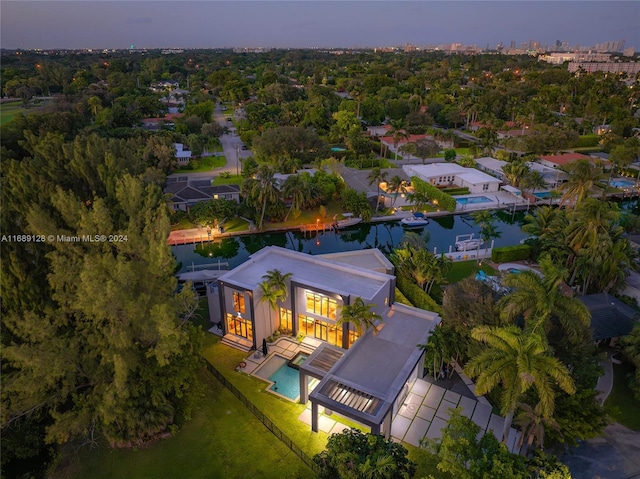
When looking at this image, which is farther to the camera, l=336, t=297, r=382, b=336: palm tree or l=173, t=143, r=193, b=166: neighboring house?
l=173, t=143, r=193, b=166: neighboring house

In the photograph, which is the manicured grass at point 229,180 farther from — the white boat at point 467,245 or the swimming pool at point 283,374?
the swimming pool at point 283,374

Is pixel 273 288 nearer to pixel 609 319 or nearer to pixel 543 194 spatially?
pixel 609 319

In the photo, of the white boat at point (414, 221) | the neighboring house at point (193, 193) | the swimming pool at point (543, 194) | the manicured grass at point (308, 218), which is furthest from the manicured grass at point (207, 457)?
the swimming pool at point (543, 194)

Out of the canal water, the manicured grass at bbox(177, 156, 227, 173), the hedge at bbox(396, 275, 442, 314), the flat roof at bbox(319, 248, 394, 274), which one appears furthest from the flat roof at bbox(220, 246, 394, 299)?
the manicured grass at bbox(177, 156, 227, 173)

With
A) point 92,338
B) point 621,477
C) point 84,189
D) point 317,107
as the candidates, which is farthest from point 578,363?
point 317,107

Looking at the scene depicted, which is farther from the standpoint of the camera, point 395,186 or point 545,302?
point 395,186

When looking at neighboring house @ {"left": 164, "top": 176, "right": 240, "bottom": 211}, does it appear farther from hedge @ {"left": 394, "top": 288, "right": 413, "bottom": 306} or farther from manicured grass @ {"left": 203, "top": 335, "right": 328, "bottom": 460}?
hedge @ {"left": 394, "top": 288, "right": 413, "bottom": 306}

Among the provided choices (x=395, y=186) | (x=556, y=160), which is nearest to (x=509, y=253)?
(x=395, y=186)
